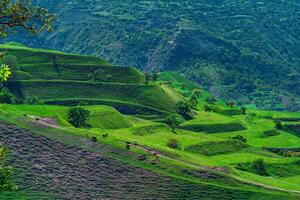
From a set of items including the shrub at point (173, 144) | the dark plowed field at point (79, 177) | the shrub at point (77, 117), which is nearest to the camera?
the dark plowed field at point (79, 177)

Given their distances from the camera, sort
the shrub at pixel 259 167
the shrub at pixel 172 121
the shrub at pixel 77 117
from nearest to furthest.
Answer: the shrub at pixel 259 167, the shrub at pixel 77 117, the shrub at pixel 172 121

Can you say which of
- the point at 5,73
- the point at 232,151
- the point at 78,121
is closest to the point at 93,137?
the point at 78,121

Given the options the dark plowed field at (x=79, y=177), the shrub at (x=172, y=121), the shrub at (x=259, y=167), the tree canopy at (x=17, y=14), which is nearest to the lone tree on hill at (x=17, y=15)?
the tree canopy at (x=17, y=14)

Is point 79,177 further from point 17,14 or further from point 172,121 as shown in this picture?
point 172,121

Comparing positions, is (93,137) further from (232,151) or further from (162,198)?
(232,151)

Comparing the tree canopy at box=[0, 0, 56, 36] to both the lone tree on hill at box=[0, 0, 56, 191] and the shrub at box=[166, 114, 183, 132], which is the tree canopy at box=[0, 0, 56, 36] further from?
the shrub at box=[166, 114, 183, 132]

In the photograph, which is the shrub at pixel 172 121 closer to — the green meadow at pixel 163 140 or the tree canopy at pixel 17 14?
the green meadow at pixel 163 140
